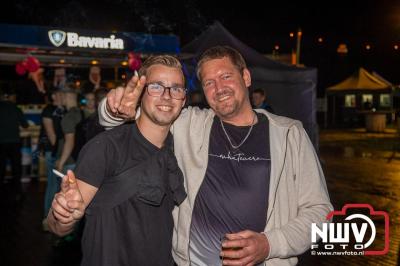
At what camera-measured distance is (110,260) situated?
2.05 metres

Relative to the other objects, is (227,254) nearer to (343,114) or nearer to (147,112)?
(147,112)

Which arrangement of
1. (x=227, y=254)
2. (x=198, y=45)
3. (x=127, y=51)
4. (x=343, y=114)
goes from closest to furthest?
(x=227, y=254)
(x=198, y=45)
(x=127, y=51)
(x=343, y=114)

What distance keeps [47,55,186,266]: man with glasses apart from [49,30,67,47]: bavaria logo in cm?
1077

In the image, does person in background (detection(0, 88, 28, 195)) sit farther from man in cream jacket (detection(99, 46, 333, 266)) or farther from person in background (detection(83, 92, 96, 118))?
man in cream jacket (detection(99, 46, 333, 266))

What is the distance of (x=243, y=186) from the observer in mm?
2305

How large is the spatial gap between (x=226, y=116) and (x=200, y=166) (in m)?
0.40

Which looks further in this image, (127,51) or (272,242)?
(127,51)

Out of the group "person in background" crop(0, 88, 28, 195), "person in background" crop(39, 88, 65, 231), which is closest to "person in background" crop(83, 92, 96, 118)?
"person in background" crop(39, 88, 65, 231)

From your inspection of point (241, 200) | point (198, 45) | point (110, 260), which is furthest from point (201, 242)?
point (198, 45)

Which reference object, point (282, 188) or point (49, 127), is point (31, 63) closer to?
point (49, 127)

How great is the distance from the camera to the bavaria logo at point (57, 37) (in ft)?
38.9

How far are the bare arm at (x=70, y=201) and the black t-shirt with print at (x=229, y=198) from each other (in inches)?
26.5

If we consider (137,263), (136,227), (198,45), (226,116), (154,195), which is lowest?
(137,263)

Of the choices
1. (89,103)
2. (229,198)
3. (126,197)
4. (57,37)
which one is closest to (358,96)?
(57,37)
